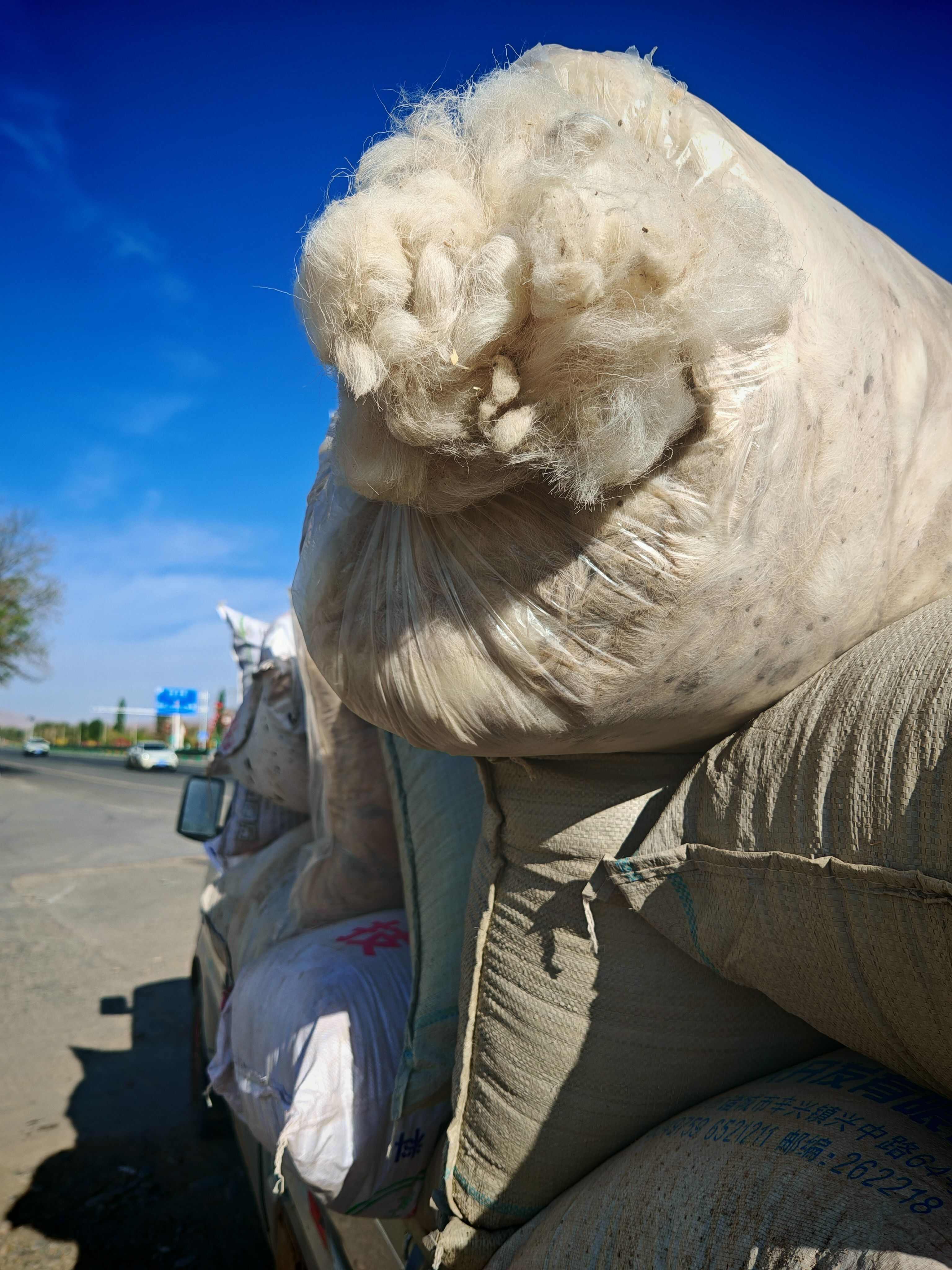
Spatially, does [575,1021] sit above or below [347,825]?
below

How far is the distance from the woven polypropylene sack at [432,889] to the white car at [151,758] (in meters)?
27.2

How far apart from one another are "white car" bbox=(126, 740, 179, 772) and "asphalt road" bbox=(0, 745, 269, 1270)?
63.8 ft

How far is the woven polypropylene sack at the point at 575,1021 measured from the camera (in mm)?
1059

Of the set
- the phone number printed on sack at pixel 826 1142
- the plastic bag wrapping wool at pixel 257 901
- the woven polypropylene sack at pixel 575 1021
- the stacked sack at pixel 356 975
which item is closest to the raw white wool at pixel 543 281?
the woven polypropylene sack at pixel 575 1021

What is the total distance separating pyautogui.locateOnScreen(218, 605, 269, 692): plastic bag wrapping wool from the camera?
3080 millimetres

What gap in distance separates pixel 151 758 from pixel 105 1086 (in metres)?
25.4

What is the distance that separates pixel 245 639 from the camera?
3123 millimetres

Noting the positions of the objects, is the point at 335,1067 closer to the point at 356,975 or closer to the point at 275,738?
the point at 356,975

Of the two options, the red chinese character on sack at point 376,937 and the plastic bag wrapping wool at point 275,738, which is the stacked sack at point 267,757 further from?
the red chinese character on sack at point 376,937

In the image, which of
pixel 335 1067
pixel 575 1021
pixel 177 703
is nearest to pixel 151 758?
pixel 177 703

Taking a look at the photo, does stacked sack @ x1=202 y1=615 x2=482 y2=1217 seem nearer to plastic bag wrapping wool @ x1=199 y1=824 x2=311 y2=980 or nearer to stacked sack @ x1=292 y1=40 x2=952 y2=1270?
plastic bag wrapping wool @ x1=199 y1=824 x2=311 y2=980

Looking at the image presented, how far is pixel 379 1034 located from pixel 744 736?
90 cm

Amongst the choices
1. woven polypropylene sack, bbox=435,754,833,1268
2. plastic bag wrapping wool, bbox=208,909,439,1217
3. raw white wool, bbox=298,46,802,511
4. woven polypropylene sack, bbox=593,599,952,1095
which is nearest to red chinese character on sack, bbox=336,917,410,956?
plastic bag wrapping wool, bbox=208,909,439,1217

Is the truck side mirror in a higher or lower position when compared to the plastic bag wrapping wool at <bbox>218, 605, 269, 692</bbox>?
Result: lower
